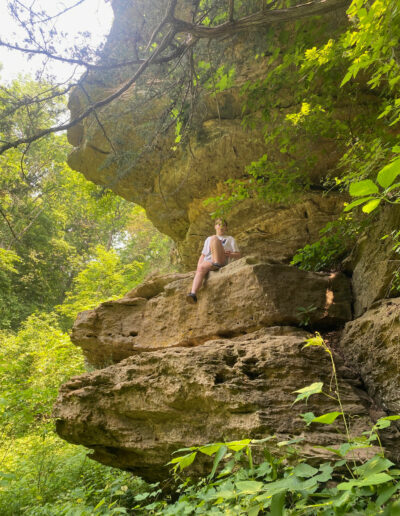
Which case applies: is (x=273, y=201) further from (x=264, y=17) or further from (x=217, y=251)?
(x=264, y=17)

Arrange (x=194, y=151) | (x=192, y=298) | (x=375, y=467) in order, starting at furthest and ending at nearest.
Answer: (x=194, y=151) < (x=192, y=298) < (x=375, y=467)

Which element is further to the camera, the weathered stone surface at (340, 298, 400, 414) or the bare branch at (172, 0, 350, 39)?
the bare branch at (172, 0, 350, 39)

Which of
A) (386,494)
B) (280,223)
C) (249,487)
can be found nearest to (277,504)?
(249,487)

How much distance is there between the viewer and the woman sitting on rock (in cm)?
528

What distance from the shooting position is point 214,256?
555cm

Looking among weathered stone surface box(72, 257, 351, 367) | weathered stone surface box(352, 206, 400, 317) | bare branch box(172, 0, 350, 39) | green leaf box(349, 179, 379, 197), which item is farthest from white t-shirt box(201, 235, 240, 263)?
green leaf box(349, 179, 379, 197)

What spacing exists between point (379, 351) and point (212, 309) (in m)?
2.39

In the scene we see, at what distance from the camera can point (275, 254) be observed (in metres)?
6.79

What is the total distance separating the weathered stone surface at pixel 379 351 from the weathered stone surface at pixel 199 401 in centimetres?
17

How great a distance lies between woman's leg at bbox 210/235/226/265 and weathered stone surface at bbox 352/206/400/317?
6.93ft

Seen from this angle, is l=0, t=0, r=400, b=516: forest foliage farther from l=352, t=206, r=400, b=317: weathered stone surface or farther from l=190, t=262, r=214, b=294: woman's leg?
l=190, t=262, r=214, b=294: woman's leg

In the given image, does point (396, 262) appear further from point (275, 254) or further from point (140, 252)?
point (140, 252)

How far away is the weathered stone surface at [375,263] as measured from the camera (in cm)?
362

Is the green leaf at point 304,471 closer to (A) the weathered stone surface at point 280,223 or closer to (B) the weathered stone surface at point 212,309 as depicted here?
(B) the weathered stone surface at point 212,309
